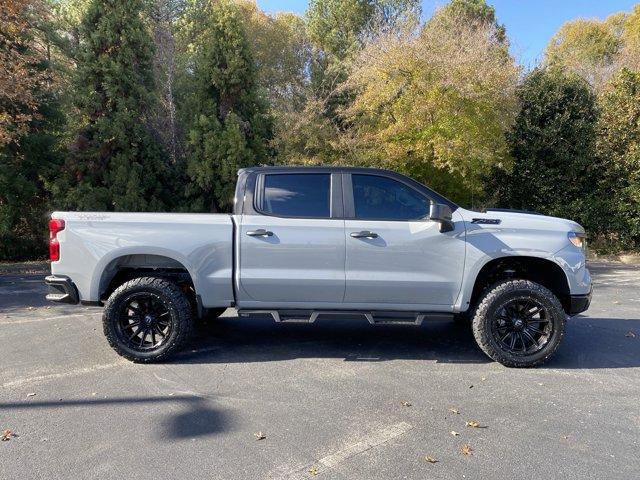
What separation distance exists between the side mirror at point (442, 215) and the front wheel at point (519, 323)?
795mm

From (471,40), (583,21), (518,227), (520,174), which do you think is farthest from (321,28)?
(518,227)

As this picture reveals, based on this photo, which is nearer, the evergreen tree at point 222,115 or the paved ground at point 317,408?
the paved ground at point 317,408

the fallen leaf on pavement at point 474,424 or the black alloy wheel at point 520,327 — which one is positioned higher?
the black alloy wheel at point 520,327

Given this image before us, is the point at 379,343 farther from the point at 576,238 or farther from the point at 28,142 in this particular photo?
the point at 28,142

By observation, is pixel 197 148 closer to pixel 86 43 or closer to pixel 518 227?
pixel 86 43

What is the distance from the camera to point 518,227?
4844mm

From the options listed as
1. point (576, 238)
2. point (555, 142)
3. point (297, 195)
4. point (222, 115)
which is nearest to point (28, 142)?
point (222, 115)

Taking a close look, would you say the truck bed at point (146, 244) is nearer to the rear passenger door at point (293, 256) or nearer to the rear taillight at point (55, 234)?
the rear taillight at point (55, 234)

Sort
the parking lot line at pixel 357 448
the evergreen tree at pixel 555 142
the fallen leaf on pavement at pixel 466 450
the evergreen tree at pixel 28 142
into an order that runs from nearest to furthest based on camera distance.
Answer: the parking lot line at pixel 357 448 < the fallen leaf on pavement at pixel 466 450 < the evergreen tree at pixel 28 142 < the evergreen tree at pixel 555 142

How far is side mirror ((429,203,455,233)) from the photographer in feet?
15.2

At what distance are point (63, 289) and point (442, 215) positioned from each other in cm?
384

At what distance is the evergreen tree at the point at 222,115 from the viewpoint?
13.7 meters

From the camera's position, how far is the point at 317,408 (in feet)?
13.0

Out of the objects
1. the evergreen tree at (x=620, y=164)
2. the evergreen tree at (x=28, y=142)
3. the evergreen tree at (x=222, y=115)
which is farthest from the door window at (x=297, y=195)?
the evergreen tree at (x=620, y=164)
